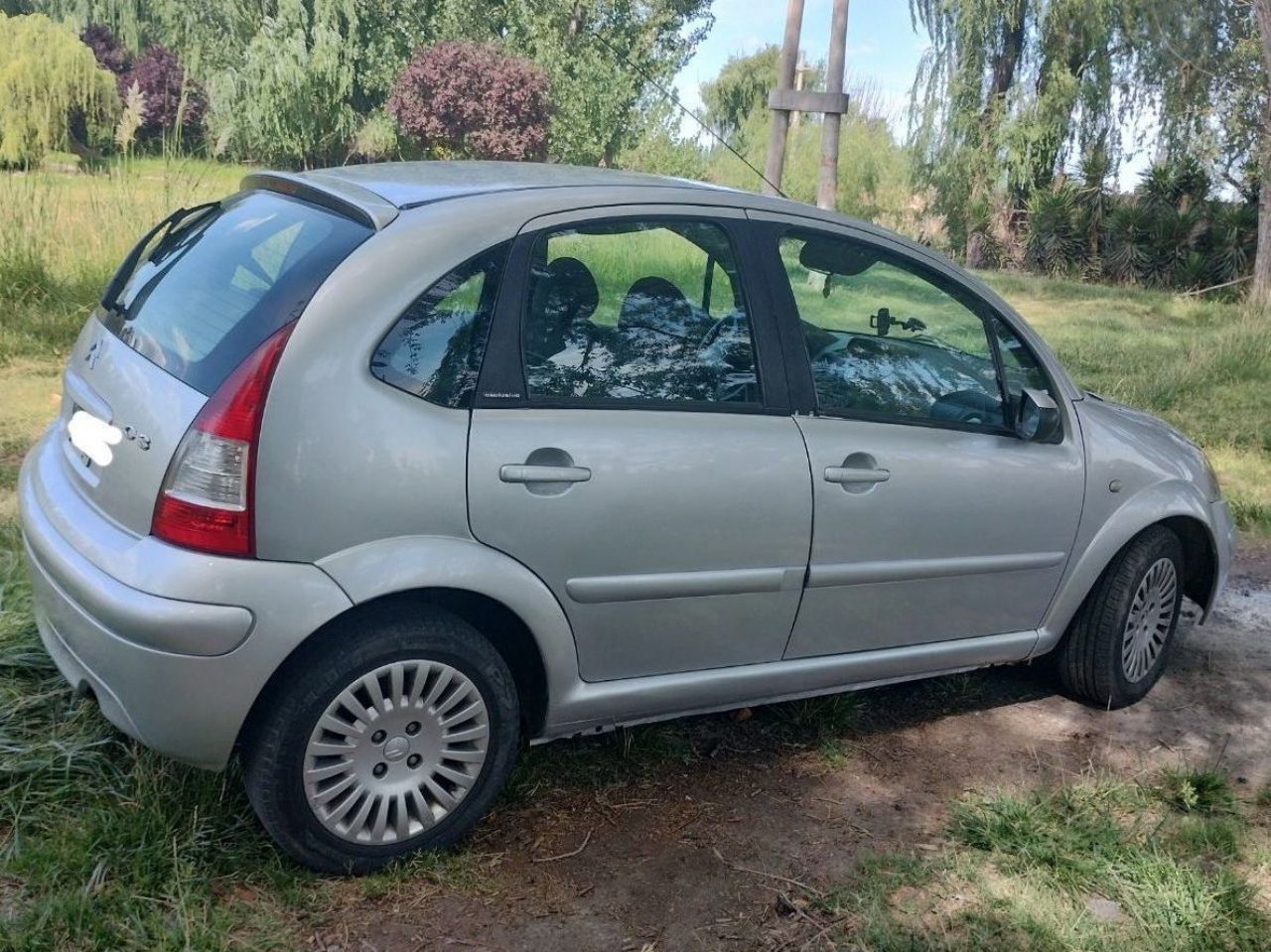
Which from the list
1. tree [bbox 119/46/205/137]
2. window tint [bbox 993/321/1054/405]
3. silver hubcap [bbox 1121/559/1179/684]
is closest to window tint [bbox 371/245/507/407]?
window tint [bbox 993/321/1054/405]

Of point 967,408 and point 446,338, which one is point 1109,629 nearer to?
point 967,408

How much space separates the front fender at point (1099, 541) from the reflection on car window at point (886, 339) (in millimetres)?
581

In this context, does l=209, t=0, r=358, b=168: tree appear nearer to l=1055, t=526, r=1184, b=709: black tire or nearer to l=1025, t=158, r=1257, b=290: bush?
l=1025, t=158, r=1257, b=290: bush

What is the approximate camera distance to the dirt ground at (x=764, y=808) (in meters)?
3.04

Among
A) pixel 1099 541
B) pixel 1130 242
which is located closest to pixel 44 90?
pixel 1099 541

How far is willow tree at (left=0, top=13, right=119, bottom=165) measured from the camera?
10969 mm

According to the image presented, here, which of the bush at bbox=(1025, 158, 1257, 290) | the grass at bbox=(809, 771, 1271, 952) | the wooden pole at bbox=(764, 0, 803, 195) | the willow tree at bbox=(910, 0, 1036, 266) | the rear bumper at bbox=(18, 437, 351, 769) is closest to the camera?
the rear bumper at bbox=(18, 437, 351, 769)

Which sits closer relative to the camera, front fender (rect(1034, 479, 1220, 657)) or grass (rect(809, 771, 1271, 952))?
grass (rect(809, 771, 1271, 952))

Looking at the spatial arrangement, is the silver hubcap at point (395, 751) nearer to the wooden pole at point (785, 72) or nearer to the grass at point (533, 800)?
the grass at point (533, 800)

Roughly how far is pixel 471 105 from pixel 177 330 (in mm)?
18613

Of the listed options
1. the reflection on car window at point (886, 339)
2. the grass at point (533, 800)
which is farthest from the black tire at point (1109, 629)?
the reflection on car window at point (886, 339)

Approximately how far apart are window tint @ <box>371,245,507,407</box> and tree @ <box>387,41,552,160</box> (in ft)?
59.2

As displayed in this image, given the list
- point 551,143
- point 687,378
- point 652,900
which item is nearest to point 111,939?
point 652,900

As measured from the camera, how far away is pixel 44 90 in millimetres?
13609
